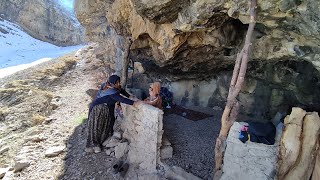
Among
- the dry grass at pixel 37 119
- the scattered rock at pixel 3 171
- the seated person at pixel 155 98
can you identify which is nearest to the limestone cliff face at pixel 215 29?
the seated person at pixel 155 98

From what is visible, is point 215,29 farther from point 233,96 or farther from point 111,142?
point 111,142

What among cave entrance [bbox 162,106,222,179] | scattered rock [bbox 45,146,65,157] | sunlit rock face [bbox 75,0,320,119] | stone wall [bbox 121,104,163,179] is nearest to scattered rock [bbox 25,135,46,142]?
scattered rock [bbox 45,146,65,157]

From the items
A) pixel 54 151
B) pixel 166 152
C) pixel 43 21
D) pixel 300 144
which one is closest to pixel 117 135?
pixel 166 152

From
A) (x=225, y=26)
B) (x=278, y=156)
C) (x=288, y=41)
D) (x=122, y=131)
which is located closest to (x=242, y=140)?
(x=278, y=156)

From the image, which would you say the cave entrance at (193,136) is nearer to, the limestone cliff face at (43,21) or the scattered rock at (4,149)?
the scattered rock at (4,149)

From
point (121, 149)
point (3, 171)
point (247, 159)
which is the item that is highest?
point (247, 159)

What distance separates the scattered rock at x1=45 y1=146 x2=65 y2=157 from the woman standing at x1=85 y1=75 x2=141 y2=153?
2.93ft

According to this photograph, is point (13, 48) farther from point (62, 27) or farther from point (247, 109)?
point (247, 109)

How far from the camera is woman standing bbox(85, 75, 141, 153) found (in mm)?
6797

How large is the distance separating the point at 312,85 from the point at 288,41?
5.52ft

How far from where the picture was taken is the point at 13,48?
3023 centimetres

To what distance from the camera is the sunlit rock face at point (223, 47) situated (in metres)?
→ 4.94

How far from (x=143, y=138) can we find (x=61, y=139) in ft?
11.1

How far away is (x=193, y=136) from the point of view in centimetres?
738
